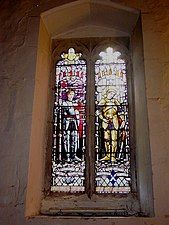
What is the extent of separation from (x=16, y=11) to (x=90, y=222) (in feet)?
7.53

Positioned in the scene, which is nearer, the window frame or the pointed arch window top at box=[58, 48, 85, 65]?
the window frame

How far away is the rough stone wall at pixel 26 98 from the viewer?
245cm

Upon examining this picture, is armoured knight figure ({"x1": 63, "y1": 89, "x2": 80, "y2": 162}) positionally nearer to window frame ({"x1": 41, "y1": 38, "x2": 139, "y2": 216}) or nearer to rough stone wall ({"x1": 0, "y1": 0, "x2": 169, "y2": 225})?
window frame ({"x1": 41, "y1": 38, "x2": 139, "y2": 216})

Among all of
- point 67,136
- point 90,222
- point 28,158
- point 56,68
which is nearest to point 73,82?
point 56,68

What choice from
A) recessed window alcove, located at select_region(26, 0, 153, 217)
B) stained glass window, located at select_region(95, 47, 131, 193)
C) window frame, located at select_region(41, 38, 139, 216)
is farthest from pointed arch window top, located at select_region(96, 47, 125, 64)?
window frame, located at select_region(41, 38, 139, 216)

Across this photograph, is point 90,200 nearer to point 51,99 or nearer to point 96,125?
point 96,125

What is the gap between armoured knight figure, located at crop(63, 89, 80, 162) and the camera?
311 cm

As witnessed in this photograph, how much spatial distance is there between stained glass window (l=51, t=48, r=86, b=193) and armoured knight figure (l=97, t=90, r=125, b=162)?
0.21 metres

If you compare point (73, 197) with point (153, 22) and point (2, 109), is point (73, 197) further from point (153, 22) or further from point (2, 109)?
point (153, 22)

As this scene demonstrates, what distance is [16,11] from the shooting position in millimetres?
3416

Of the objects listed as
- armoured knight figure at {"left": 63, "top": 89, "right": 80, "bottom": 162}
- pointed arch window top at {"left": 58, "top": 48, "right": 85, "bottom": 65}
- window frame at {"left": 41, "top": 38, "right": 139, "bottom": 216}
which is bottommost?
window frame at {"left": 41, "top": 38, "right": 139, "bottom": 216}

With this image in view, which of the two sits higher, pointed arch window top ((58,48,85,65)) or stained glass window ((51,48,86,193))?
pointed arch window top ((58,48,85,65))

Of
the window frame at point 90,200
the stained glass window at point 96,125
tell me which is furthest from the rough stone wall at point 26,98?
the stained glass window at point 96,125

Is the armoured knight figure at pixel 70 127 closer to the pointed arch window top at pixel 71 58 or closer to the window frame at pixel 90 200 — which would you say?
the window frame at pixel 90 200
